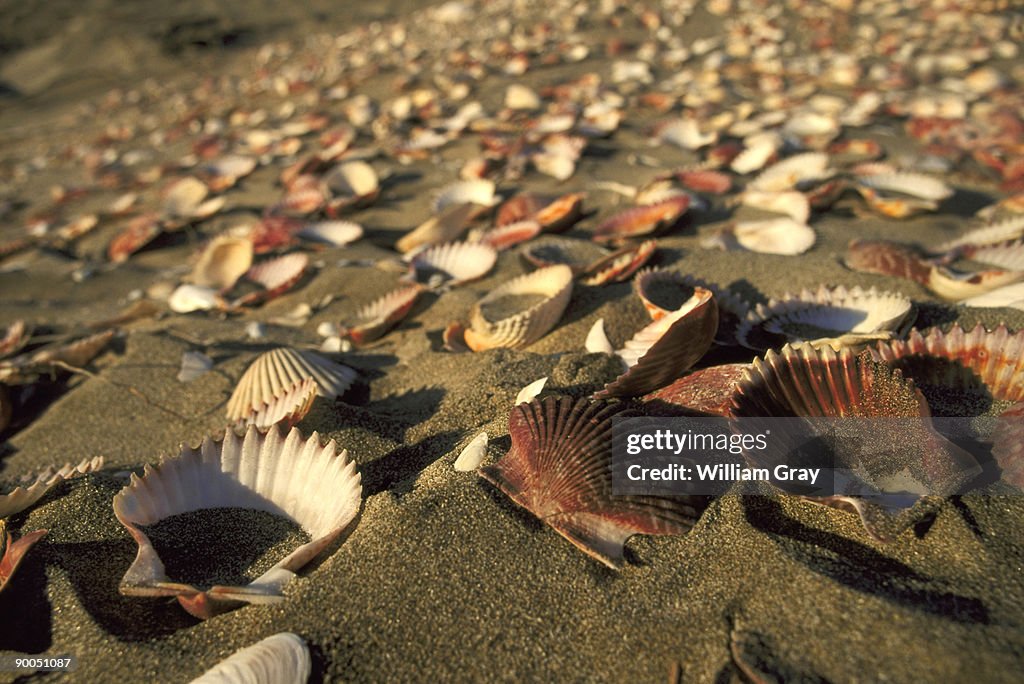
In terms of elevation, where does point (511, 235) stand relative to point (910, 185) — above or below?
above

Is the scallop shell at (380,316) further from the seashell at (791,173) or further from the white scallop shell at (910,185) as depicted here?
the white scallop shell at (910,185)

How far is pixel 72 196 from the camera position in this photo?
5199 mm

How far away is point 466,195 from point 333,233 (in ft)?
2.42

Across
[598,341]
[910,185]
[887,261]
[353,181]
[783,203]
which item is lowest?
[910,185]

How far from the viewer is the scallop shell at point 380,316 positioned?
2.27 m

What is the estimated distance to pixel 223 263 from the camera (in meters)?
3.18

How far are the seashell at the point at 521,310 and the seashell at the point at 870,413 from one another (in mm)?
762

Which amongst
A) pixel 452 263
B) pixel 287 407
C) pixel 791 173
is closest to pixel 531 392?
pixel 287 407

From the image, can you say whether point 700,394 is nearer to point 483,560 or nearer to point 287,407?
point 483,560

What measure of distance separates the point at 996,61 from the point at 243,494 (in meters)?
6.62

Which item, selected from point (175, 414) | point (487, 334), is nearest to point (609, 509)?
point (487, 334)

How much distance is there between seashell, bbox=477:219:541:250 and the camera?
9.21 ft

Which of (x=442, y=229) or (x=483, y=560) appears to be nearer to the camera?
(x=483, y=560)

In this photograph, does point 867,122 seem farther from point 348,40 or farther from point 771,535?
point 348,40
